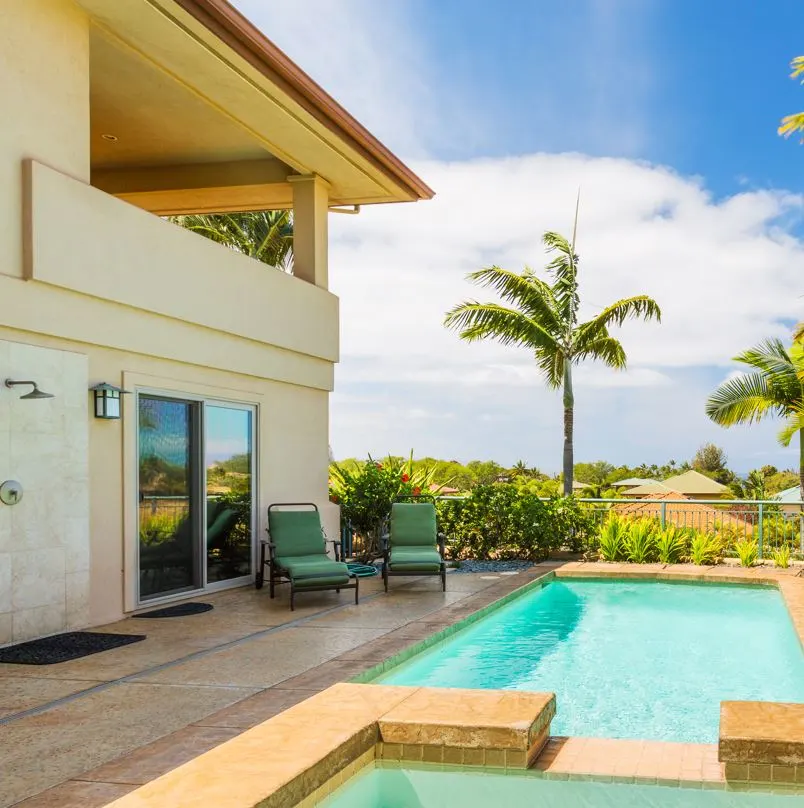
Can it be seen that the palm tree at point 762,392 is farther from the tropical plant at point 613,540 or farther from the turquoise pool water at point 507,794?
the turquoise pool water at point 507,794

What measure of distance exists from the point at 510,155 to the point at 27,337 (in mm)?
20017

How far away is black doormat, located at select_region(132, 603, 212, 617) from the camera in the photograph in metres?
9.25

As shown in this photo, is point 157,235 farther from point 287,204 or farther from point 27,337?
point 287,204

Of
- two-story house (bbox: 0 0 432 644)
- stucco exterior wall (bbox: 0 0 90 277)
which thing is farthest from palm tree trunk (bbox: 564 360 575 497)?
stucco exterior wall (bbox: 0 0 90 277)

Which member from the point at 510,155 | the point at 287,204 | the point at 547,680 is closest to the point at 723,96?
the point at 510,155

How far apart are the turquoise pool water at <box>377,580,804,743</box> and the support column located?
5.52 meters

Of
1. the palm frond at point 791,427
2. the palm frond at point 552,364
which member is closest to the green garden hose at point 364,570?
the palm frond at point 791,427

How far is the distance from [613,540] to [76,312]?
8.92 metres

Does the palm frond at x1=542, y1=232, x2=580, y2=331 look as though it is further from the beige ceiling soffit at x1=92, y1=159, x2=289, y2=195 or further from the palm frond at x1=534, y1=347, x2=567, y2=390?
the beige ceiling soffit at x1=92, y1=159, x2=289, y2=195

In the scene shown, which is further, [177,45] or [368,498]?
[368,498]

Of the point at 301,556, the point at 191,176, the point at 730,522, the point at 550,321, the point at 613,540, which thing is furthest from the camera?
the point at 550,321

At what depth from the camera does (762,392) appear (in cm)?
2059

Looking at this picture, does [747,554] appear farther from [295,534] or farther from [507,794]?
[507,794]

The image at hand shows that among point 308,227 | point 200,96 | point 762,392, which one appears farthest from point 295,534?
point 762,392
